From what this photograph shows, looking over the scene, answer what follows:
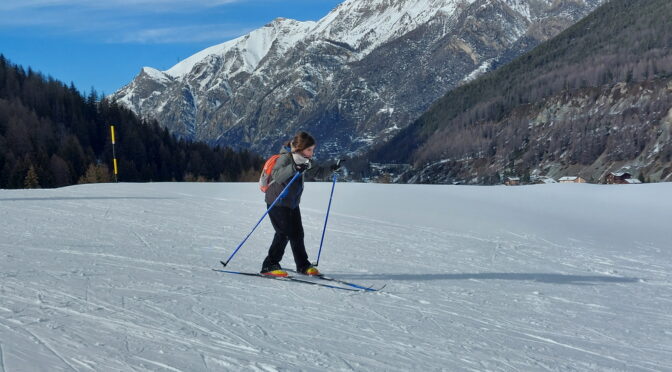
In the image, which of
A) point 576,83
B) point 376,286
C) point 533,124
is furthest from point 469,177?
point 376,286

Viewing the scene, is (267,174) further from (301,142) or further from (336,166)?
(336,166)

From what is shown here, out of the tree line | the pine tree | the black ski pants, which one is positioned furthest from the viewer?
the tree line

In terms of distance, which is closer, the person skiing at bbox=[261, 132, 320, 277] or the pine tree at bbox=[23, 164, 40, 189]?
the person skiing at bbox=[261, 132, 320, 277]

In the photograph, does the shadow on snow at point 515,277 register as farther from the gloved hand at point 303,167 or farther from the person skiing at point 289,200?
the gloved hand at point 303,167

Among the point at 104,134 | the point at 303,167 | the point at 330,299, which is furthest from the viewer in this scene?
the point at 104,134

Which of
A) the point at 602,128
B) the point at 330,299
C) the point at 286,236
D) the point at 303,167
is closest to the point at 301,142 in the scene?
the point at 303,167

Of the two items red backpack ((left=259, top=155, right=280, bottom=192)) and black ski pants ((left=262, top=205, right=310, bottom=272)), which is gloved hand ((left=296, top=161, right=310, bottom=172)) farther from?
black ski pants ((left=262, top=205, right=310, bottom=272))

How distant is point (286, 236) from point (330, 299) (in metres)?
1.76

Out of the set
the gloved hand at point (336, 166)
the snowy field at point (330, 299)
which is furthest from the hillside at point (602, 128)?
the gloved hand at point (336, 166)

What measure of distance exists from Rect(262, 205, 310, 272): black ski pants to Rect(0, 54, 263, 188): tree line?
8757 cm

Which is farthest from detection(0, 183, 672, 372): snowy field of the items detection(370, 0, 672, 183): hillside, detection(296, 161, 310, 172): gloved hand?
detection(370, 0, 672, 183): hillside

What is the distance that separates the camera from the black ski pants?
7844 mm

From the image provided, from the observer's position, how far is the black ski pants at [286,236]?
7.84m

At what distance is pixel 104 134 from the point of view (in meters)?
108
